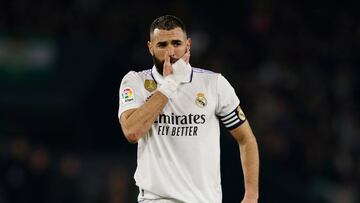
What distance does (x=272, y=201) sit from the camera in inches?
438

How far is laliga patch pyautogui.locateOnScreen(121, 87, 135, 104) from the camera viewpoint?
16.2ft

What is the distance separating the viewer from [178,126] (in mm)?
4875

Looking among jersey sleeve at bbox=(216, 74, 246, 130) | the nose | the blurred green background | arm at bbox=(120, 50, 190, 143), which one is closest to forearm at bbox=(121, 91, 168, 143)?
arm at bbox=(120, 50, 190, 143)

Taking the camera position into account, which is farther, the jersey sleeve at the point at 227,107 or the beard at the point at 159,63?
the jersey sleeve at the point at 227,107

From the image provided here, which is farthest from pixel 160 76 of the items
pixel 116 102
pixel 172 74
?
pixel 116 102

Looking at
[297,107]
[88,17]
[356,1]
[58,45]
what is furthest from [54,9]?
[356,1]

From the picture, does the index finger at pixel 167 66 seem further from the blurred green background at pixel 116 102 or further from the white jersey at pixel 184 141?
the blurred green background at pixel 116 102

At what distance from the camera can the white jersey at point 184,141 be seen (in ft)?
15.9

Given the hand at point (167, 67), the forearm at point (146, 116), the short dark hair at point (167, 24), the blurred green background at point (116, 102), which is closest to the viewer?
the forearm at point (146, 116)

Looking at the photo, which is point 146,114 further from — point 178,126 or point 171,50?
point 171,50

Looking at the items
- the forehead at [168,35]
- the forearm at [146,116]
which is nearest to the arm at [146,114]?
the forearm at [146,116]

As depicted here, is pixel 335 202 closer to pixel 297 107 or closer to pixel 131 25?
pixel 297 107

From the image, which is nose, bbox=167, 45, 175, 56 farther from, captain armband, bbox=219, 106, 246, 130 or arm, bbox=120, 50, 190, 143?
captain armband, bbox=219, 106, 246, 130

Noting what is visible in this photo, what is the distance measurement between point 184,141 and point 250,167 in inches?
18.2
